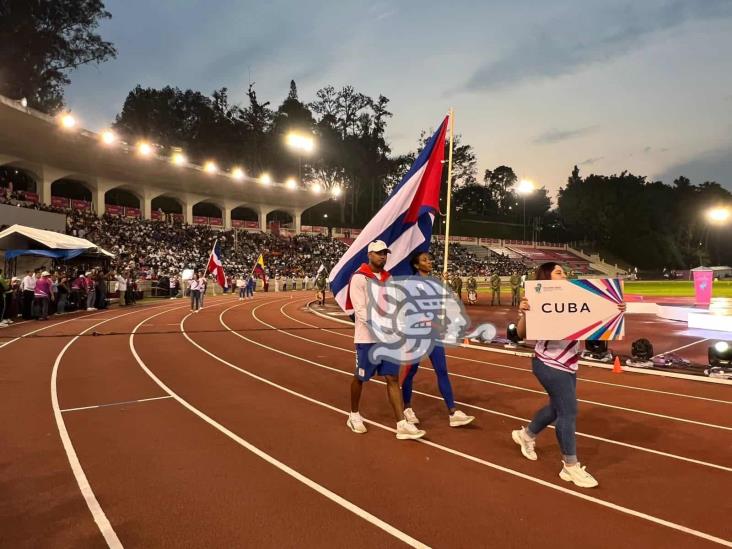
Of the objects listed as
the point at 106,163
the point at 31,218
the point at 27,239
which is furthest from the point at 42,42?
the point at 27,239

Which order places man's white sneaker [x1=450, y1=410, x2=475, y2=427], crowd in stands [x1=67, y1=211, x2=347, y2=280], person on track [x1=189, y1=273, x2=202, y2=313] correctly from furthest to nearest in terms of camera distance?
crowd in stands [x1=67, y1=211, x2=347, y2=280], person on track [x1=189, y1=273, x2=202, y2=313], man's white sneaker [x1=450, y1=410, x2=475, y2=427]

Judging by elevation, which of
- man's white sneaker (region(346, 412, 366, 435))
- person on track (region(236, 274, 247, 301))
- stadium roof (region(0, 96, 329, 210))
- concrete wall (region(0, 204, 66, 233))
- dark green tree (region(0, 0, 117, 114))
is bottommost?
man's white sneaker (region(346, 412, 366, 435))

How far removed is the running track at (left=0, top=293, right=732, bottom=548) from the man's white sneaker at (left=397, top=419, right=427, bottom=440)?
0.25 ft

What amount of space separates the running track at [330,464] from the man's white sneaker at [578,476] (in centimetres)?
8

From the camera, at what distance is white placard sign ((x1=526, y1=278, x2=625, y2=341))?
3801mm

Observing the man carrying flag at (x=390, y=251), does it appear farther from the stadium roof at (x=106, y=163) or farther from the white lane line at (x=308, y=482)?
the stadium roof at (x=106, y=163)

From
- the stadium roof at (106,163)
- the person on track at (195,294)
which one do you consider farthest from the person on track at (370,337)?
the stadium roof at (106,163)

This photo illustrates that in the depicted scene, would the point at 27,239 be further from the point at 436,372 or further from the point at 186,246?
the point at 186,246

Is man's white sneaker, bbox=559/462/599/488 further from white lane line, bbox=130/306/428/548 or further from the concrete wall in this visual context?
the concrete wall

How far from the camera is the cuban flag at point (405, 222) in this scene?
5508 millimetres

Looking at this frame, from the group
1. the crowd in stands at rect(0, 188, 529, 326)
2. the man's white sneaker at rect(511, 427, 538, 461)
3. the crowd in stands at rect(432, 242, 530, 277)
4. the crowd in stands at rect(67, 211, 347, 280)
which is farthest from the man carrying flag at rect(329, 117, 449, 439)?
the crowd in stands at rect(432, 242, 530, 277)

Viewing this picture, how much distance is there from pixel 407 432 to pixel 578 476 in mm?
1639

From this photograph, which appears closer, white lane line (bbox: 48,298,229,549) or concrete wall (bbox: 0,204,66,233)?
white lane line (bbox: 48,298,229,549)

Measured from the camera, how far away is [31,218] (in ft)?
85.6
